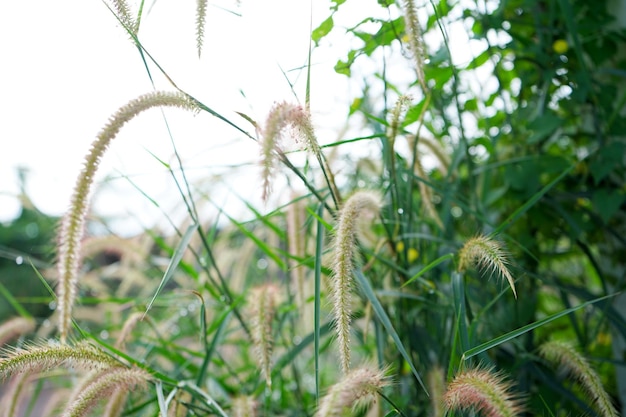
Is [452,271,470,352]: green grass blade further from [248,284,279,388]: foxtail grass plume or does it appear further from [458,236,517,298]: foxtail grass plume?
[248,284,279,388]: foxtail grass plume

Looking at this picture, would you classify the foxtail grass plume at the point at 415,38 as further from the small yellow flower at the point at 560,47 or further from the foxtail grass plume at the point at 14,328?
the foxtail grass plume at the point at 14,328

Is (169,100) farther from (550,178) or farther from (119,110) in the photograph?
(550,178)

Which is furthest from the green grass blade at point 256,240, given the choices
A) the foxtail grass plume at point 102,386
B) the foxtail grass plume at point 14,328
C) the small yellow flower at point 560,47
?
the small yellow flower at point 560,47

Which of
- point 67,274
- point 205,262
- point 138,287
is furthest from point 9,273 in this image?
point 67,274

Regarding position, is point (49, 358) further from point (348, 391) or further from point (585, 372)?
point (585, 372)

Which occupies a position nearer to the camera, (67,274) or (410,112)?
(67,274)

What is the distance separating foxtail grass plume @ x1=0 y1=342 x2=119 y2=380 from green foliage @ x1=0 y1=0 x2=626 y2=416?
172 millimetres

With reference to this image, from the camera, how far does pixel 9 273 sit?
604 cm

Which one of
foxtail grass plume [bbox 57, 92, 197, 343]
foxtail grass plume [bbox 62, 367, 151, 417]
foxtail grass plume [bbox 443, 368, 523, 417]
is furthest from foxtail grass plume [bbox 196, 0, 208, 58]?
foxtail grass plume [bbox 443, 368, 523, 417]

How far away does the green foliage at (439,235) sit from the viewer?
4.38 feet

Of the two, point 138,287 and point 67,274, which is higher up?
point 138,287

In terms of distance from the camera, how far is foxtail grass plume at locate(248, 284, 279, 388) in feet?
3.86

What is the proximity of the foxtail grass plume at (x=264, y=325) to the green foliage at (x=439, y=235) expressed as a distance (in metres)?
0.01

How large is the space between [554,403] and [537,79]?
0.95 meters
